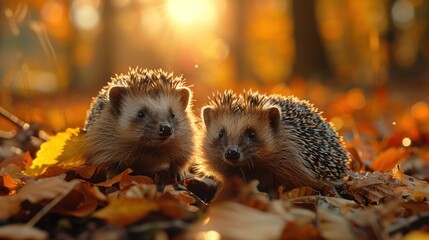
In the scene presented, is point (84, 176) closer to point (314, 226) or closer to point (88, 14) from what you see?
point (314, 226)

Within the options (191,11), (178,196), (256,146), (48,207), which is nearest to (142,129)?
(256,146)

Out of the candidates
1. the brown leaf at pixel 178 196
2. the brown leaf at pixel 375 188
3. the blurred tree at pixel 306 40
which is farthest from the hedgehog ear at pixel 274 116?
the blurred tree at pixel 306 40

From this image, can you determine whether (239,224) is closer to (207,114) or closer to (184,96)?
(207,114)

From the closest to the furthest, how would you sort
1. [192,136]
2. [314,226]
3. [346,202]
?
[314,226] < [346,202] < [192,136]

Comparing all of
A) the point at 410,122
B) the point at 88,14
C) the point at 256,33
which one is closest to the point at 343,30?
the point at 256,33

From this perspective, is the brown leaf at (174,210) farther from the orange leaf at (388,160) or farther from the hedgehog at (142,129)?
the orange leaf at (388,160)

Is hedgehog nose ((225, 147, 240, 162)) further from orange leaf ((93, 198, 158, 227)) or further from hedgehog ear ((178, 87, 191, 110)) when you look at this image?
orange leaf ((93, 198, 158, 227))

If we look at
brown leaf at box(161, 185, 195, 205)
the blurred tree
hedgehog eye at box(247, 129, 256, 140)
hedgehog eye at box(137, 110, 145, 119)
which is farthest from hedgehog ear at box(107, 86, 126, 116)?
the blurred tree
